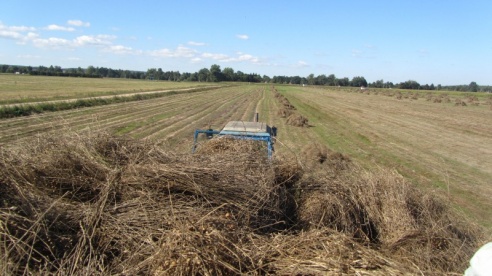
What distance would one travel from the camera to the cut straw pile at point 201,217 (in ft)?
8.77

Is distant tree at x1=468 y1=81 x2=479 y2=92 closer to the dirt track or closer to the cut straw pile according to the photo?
the dirt track

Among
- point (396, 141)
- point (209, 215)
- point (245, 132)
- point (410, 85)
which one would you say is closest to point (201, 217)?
point (209, 215)

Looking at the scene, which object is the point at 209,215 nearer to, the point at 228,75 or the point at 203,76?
the point at 203,76

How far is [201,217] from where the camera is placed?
296 cm

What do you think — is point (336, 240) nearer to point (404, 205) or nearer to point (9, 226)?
point (404, 205)

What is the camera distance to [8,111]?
17844 mm

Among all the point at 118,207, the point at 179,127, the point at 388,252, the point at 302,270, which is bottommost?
the point at 179,127

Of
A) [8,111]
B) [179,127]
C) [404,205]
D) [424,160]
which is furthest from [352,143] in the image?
[8,111]

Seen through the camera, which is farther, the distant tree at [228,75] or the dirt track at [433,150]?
the distant tree at [228,75]

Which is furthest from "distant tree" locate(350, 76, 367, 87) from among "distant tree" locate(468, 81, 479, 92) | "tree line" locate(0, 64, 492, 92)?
"distant tree" locate(468, 81, 479, 92)

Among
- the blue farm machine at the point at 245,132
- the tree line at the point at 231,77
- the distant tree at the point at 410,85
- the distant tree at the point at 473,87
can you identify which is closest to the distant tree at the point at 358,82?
the tree line at the point at 231,77

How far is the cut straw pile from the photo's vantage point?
2.67 m

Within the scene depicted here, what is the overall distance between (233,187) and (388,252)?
5.53 feet

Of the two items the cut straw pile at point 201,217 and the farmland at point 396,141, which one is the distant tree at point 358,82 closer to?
the farmland at point 396,141
